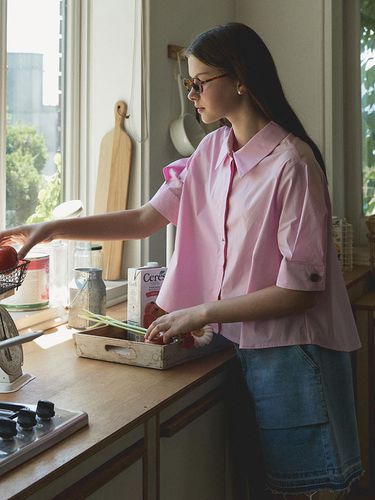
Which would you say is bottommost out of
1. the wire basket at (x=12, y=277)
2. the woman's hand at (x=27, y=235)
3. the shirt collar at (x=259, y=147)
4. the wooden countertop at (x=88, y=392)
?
the wooden countertop at (x=88, y=392)

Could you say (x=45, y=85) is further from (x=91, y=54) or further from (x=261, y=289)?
(x=261, y=289)

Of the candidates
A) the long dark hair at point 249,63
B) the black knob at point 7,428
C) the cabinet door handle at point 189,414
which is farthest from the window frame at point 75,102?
the black knob at point 7,428

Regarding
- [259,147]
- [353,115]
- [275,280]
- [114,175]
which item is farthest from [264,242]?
[353,115]

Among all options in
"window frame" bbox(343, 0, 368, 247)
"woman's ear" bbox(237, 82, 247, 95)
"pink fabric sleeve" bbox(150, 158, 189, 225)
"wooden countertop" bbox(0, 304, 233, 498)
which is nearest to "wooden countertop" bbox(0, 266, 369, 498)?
"wooden countertop" bbox(0, 304, 233, 498)

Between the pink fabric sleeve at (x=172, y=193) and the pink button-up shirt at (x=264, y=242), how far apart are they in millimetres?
53

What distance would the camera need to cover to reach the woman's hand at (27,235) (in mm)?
1599

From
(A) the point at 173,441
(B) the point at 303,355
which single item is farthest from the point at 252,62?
(A) the point at 173,441

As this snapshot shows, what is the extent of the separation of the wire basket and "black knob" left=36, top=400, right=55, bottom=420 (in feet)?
0.95

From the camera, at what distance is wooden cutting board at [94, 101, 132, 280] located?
223 centimetres

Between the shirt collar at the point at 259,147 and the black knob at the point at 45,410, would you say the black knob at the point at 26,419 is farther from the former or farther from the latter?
the shirt collar at the point at 259,147

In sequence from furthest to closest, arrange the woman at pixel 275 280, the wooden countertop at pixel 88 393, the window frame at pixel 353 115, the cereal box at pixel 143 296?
the window frame at pixel 353 115 < the cereal box at pixel 143 296 < the woman at pixel 275 280 < the wooden countertop at pixel 88 393

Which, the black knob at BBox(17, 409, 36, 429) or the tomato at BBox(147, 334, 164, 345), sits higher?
the tomato at BBox(147, 334, 164, 345)

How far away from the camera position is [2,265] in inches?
52.7

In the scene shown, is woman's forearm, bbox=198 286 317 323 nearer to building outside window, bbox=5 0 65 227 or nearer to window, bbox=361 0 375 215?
building outside window, bbox=5 0 65 227
